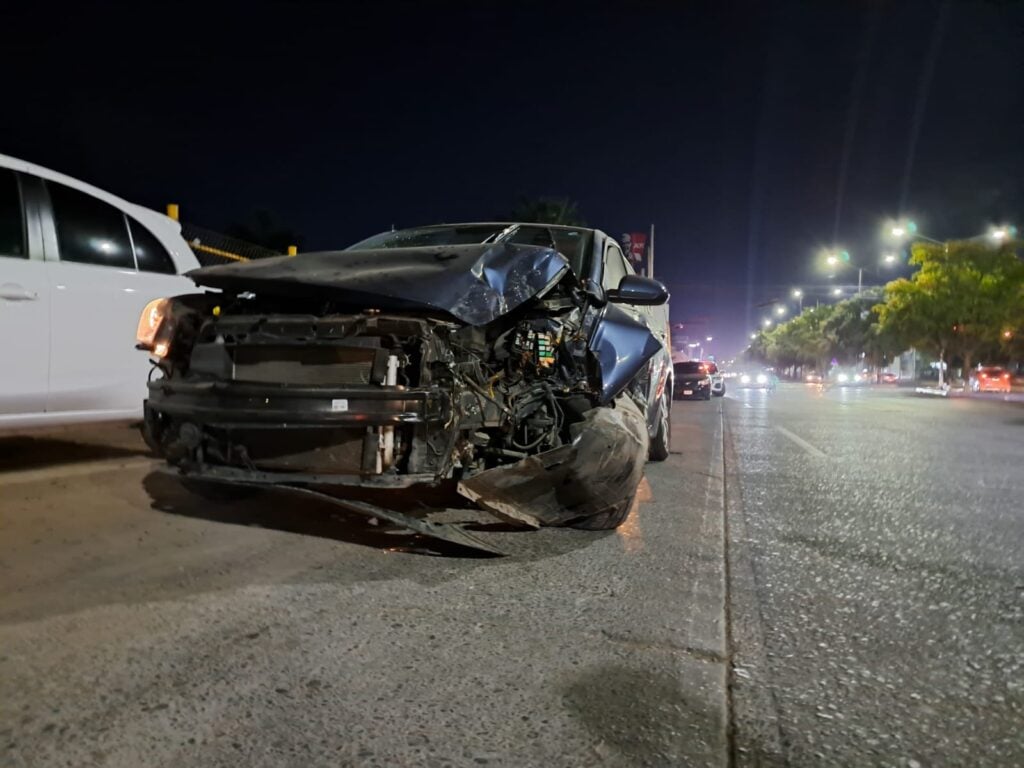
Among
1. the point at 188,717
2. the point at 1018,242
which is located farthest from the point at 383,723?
the point at 1018,242

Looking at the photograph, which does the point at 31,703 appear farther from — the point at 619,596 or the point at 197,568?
the point at 619,596

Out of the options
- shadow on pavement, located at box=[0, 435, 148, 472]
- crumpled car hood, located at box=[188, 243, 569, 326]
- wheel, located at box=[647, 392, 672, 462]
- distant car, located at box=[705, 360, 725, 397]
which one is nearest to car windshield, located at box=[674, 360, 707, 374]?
distant car, located at box=[705, 360, 725, 397]

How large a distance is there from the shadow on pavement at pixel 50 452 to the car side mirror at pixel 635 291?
4.39m

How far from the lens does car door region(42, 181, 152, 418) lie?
4.95 meters

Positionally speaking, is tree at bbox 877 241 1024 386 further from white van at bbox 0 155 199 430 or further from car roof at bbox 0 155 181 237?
white van at bbox 0 155 199 430

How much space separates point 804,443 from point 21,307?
Answer: 840cm

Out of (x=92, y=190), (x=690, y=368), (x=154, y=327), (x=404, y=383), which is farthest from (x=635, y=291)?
(x=690, y=368)

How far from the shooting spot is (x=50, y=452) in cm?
648

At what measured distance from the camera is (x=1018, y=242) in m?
36.0

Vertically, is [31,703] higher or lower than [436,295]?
lower

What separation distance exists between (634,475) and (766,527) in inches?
50.5

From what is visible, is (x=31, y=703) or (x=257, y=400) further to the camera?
(x=257, y=400)

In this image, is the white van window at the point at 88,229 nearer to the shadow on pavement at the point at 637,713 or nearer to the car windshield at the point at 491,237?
the car windshield at the point at 491,237

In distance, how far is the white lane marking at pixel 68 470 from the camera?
5344mm
